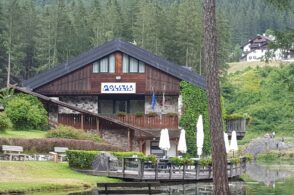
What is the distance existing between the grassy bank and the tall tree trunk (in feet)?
35.3

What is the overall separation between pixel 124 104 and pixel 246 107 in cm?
4774

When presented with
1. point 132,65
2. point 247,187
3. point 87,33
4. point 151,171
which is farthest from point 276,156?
point 151,171

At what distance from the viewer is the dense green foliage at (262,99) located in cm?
8800

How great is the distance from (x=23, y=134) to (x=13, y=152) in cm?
402

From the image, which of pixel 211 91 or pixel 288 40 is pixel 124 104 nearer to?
pixel 288 40

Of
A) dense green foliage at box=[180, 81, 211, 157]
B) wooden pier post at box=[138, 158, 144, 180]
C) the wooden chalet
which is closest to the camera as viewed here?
wooden pier post at box=[138, 158, 144, 180]

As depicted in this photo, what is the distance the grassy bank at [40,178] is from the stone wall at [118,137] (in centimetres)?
1122

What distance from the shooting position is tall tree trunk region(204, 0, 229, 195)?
50.4 ft

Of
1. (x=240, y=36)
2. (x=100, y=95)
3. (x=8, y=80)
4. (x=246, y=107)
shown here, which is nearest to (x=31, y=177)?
(x=100, y=95)

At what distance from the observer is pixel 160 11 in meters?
87.4

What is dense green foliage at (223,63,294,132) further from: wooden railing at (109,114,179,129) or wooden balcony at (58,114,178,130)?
wooden balcony at (58,114,178,130)

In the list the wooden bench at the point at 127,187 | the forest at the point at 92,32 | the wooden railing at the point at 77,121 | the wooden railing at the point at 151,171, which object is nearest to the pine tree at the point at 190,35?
the forest at the point at 92,32

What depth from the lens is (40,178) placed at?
28859mm

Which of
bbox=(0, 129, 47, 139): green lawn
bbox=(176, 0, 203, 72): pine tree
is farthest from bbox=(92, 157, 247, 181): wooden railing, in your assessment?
bbox=(176, 0, 203, 72): pine tree
